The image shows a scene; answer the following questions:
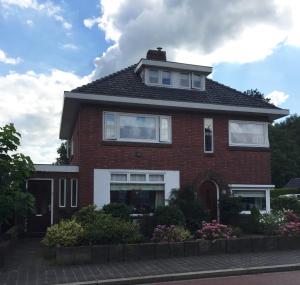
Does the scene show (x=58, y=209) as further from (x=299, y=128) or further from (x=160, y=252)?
(x=299, y=128)

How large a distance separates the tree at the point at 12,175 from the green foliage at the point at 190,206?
7.01m

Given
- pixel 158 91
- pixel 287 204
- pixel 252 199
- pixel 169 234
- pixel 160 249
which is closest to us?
pixel 160 249

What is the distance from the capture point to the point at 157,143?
20594mm

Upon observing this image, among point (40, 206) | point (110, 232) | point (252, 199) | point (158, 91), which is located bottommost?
point (110, 232)

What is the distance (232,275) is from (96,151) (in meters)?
8.95

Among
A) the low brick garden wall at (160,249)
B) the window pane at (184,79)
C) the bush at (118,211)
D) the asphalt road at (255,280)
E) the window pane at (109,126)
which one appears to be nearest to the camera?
the asphalt road at (255,280)

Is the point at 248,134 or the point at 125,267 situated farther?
the point at 248,134

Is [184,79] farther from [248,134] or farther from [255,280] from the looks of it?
[255,280]

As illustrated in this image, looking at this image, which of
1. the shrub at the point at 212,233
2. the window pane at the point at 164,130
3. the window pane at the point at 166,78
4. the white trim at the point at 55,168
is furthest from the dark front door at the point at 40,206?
the shrub at the point at 212,233

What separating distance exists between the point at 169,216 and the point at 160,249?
9.22 feet

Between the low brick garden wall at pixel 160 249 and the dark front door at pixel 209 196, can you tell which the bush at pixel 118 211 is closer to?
the low brick garden wall at pixel 160 249

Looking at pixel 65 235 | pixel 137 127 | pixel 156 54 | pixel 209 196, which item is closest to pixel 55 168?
pixel 137 127

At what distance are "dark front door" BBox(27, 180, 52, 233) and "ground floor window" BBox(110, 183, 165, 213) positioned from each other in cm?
271

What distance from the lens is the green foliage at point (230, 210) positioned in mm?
20438
